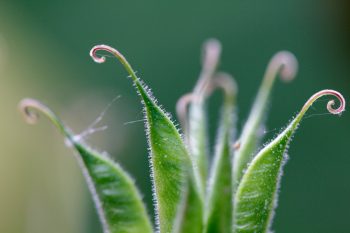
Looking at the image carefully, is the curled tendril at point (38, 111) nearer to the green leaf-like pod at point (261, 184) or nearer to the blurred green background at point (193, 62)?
the green leaf-like pod at point (261, 184)

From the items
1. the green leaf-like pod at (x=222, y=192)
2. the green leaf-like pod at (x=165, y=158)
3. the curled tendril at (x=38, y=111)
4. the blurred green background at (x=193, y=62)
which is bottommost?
the green leaf-like pod at (x=222, y=192)

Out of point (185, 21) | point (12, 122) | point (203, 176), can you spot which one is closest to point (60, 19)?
point (185, 21)

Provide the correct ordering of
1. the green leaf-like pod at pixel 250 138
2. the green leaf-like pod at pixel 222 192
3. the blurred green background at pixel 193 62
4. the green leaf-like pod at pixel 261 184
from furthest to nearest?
the blurred green background at pixel 193 62 → the green leaf-like pod at pixel 250 138 → the green leaf-like pod at pixel 261 184 → the green leaf-like pod at pixel 222 192

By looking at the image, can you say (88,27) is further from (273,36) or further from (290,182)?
(290,182)

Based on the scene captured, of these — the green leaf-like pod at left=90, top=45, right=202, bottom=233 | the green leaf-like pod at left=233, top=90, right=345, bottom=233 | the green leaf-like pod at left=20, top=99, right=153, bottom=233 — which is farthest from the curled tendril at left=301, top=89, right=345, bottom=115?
the green leaf-like pod at left=20, top=99, right=153, bottom=233

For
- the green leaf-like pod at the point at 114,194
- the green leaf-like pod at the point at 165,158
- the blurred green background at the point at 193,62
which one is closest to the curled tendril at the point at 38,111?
the green leaf-like pod at the point at 114,194

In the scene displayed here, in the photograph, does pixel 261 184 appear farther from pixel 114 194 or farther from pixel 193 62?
pixel 193 62
